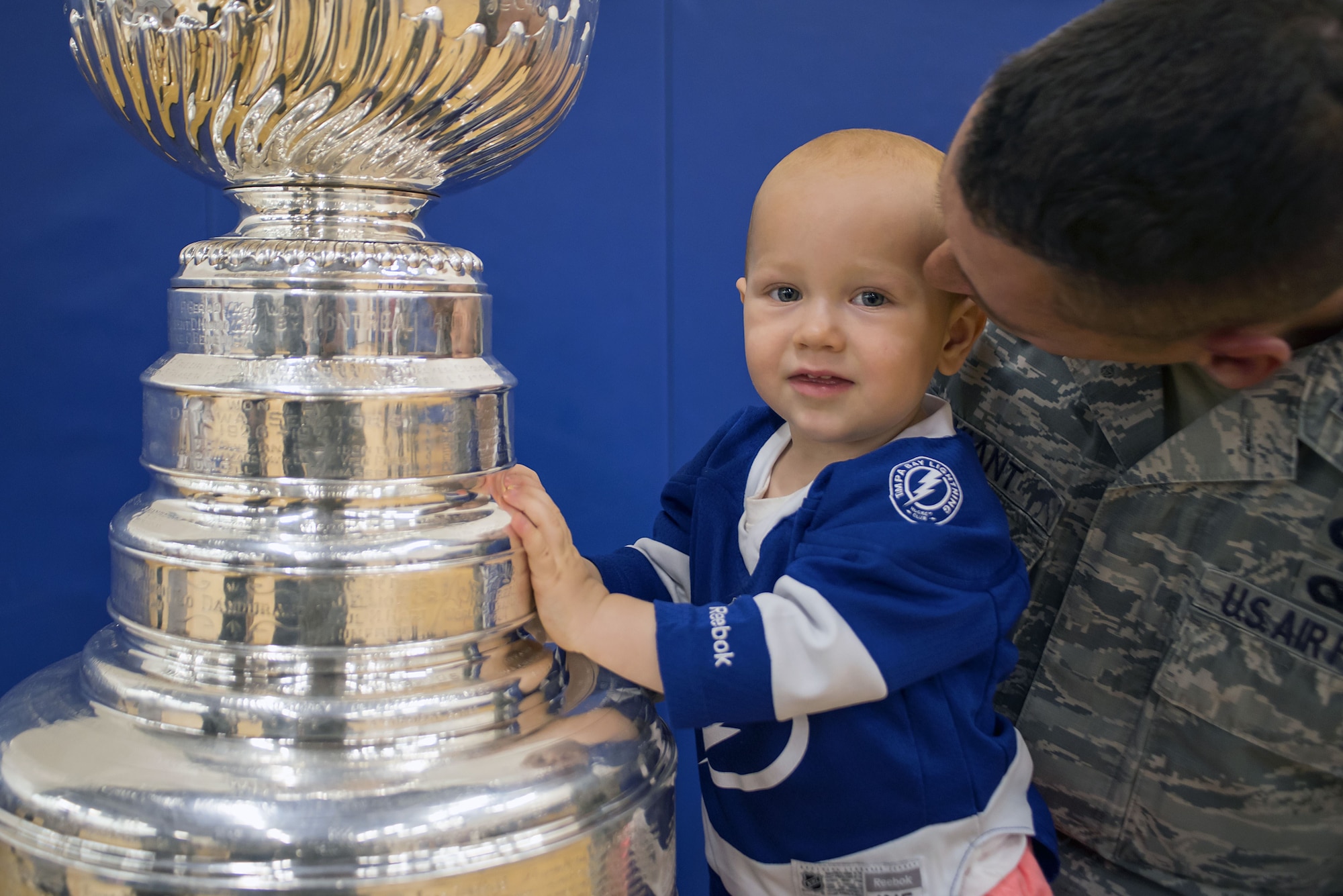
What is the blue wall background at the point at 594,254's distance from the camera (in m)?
0.93

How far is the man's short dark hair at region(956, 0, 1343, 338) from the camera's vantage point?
1.62 ft

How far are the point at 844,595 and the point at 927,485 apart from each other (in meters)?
0.12

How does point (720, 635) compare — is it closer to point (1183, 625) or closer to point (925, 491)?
point (925, 491)

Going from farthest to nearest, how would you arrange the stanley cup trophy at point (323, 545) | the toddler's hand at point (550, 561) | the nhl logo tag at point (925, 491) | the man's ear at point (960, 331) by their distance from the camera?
the man's ear at point (960, 331) → the nhl logo tag at point (925, 491) → the toddler's hand at point (550, 561) → the stanley cup trophy at point (323, 545)

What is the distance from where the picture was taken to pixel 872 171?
0.72m

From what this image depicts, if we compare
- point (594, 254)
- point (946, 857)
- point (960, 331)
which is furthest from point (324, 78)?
point (594, 254)

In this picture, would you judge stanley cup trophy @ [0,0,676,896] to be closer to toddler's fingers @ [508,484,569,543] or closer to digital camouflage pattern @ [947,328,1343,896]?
toddler's fingers @ [508,484,569,543]

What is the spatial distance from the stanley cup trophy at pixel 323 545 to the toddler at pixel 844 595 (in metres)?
0.07

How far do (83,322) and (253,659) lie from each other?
1.93 ft

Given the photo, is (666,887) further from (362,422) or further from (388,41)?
(388,41)

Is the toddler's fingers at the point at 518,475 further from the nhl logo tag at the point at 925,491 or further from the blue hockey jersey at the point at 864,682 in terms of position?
the nhl logo tag at the point at 925,491

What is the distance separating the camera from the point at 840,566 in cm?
61

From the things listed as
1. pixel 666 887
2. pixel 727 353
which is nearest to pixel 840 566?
pixel 666 887

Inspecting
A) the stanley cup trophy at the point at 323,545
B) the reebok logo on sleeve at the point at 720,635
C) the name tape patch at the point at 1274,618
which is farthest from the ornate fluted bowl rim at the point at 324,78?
the name tape patch at the point at 1274,618
